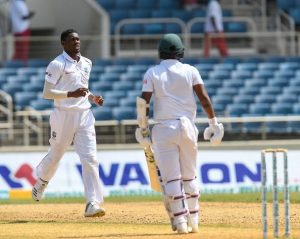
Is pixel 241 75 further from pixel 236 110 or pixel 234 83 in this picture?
pixel 236 110

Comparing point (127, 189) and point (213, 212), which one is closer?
point (213, 212)

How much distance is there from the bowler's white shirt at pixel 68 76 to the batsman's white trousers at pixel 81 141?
10 centimetres

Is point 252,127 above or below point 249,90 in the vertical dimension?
below

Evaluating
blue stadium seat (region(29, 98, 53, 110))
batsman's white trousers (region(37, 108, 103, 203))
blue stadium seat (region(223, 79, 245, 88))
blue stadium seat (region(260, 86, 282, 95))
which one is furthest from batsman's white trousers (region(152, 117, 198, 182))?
blue stadium seat (region(223, 79, 245, 88))

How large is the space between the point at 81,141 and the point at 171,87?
2297mm

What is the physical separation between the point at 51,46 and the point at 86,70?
53.1 feet

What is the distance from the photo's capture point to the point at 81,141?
1460cm

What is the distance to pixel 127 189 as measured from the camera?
22.8 meters

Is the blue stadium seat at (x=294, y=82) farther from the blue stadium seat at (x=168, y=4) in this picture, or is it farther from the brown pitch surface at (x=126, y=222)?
the brown pitch surface at (x=126, y=222)

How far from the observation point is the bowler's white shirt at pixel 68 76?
47.2 ft

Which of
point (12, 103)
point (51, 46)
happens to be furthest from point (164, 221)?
point (51, 46)

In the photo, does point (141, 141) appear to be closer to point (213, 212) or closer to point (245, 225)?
point (245, 225)

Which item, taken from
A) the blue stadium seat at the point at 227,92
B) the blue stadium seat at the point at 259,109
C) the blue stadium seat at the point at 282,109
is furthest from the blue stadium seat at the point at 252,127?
the blue stadium seat at the point at 227,92

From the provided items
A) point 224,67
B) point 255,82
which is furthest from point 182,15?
point 255,82
